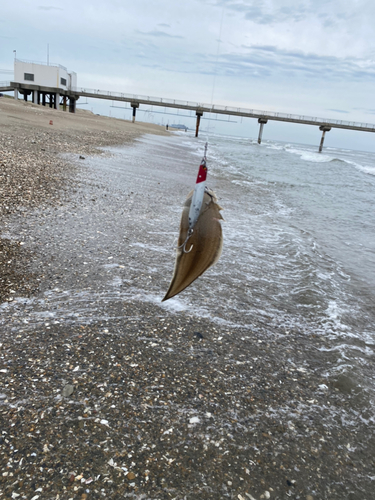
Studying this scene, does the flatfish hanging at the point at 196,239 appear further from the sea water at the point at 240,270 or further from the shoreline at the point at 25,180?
the shoreline at the point at 25,180

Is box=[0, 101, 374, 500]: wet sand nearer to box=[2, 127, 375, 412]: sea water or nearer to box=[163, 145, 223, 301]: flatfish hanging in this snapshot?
box=[2, 127, 375, 412]: sea water

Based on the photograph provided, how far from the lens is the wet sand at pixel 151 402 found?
258 cm

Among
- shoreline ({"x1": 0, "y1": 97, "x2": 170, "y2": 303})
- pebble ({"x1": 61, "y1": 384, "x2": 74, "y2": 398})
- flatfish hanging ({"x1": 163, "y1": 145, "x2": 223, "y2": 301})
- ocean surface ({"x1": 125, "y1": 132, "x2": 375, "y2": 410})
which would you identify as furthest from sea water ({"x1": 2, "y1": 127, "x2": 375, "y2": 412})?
flatfish hanging ({"x1": 163, "y1": 145, "x2": 223, "y2": 301})

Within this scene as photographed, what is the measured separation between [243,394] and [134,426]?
3.92 ft

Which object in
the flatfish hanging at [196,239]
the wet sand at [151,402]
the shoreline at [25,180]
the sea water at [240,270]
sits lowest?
the wet sand at [151,402]

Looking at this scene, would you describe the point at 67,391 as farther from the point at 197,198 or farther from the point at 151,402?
the point at 197,198

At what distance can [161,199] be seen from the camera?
10.9 meters

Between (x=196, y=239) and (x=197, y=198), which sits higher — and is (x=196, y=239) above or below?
below

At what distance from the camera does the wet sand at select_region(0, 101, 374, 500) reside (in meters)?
2.58

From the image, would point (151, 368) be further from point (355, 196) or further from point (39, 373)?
point (355, 196)

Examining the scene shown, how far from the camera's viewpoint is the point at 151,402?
3229 millimetres

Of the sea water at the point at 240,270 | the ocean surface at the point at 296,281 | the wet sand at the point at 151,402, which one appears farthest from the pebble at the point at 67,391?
the ocean surface at the point at 296,281

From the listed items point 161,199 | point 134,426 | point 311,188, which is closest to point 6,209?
point 161,199

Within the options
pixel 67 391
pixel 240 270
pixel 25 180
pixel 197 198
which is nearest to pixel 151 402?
pixel 67 391
